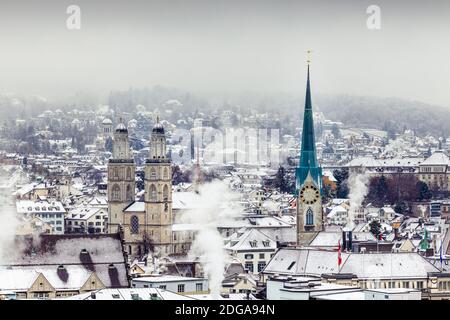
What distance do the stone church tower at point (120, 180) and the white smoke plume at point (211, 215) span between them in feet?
3.26

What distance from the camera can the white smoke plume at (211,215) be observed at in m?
20.7

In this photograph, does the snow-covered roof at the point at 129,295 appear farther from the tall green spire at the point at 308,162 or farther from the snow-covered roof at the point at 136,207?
the snow-covered roof at the point at 136,207

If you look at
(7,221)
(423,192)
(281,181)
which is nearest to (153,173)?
(281,181)

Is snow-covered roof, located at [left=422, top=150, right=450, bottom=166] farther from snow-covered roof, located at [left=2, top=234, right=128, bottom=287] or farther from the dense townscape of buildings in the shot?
snow-covered roof, located at [left=2, top=234, right=128, bottom=287]

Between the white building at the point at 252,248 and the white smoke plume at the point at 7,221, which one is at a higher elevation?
the white smoke plume at the point at 7,221

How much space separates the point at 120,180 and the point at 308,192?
380 centimetres

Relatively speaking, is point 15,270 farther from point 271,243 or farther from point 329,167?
point 329,167

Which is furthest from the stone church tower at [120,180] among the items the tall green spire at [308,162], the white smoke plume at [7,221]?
the tall green spire at [308,162]

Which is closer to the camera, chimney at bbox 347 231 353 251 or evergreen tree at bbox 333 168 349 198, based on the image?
chimney at bbox 347 231 353 251

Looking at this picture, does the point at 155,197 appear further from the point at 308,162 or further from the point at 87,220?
the point at 308,162

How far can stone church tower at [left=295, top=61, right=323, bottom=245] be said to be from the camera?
66.9 ft

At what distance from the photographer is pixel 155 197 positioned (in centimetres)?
2317

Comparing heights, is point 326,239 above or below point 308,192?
below

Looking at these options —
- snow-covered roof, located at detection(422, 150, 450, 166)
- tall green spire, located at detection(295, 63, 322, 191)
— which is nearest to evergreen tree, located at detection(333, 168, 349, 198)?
snow-covered roof, located at detection(422, 150, 450, 166)
